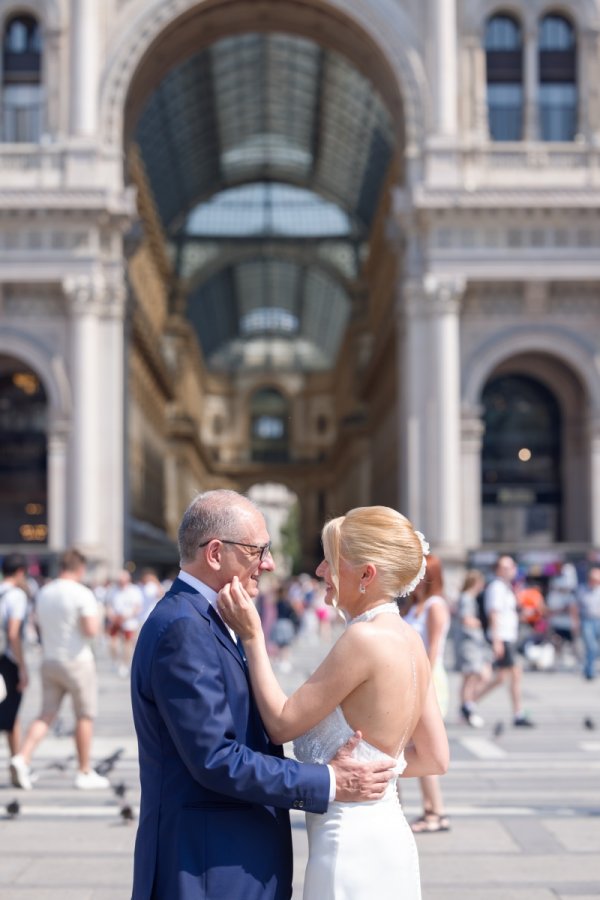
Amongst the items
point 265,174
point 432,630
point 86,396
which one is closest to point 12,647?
point 432,630

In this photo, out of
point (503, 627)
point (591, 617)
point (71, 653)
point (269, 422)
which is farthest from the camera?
point (269, 422)

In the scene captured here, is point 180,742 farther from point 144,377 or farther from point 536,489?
point 144,377

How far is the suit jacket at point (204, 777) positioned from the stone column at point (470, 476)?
3702cm

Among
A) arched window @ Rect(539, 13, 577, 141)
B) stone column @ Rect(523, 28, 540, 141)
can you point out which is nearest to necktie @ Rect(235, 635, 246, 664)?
stone column @ Rect(523, 28, 540, 141)

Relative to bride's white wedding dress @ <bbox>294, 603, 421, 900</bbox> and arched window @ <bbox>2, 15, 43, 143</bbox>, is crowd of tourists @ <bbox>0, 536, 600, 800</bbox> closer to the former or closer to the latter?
bride's white wedding dress @ <bbox>294, 603, 421, 900</bbox>

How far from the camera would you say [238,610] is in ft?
16.2

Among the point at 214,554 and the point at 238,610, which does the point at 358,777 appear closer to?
the point at 238,610

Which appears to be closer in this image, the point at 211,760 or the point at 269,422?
the point at 211,760

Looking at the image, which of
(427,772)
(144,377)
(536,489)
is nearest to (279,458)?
(144,377)

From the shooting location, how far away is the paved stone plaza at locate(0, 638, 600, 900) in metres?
9.12

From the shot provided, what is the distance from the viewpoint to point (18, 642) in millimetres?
14062

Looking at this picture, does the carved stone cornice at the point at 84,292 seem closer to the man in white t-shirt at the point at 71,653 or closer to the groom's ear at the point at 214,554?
the man in white t-shirt at the point at 71,653

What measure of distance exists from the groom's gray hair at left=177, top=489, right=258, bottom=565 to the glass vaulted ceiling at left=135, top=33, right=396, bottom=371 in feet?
166

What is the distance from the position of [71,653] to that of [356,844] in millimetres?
8583
